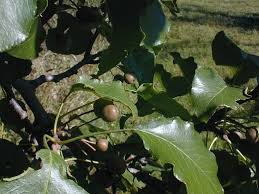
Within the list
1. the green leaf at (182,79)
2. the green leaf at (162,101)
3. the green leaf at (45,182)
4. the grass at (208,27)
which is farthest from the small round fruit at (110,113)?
the grass at (208,27)

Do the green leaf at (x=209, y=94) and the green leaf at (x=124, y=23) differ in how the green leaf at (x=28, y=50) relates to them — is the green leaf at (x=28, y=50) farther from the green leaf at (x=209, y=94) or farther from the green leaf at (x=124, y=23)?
the green leaf at (x=209, y=94)

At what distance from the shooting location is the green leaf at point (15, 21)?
521 mm

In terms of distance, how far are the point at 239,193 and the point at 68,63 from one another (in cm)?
258

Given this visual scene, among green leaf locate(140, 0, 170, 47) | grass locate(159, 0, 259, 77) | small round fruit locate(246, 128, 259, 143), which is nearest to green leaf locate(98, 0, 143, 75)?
green leaf locate(140, 0, 170, 47)

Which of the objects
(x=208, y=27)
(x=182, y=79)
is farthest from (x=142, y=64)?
(x=208, y=27)

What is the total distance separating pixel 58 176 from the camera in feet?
2.30

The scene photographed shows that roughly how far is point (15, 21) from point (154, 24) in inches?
13.4

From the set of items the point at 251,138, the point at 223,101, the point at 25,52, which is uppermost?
the point at 25,52

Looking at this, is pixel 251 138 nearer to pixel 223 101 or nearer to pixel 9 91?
pixel 223 101

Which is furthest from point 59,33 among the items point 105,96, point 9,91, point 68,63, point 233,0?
point 233,0

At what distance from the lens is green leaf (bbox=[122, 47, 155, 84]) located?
3.38ft

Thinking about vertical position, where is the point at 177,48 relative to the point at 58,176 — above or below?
below

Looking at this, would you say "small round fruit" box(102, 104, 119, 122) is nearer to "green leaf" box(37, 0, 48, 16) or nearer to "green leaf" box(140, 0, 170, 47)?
"green leaf" box(140, 0, 170, 47)

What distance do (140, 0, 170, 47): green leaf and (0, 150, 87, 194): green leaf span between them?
0.22 metres
